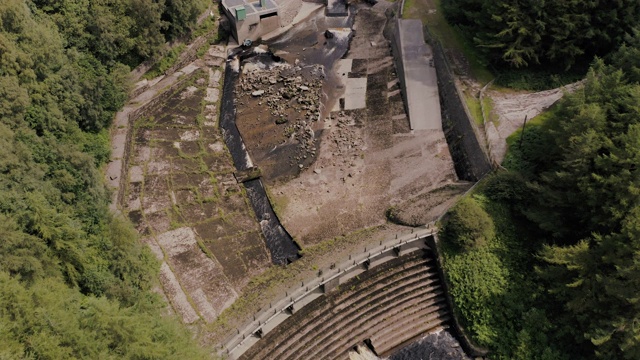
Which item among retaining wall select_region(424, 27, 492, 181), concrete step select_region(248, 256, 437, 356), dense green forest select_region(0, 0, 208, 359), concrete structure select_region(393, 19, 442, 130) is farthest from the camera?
concrete structure select_region(393, 19, 442, 130)

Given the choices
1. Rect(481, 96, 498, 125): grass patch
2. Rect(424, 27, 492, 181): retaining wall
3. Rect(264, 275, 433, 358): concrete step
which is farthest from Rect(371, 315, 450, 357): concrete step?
Rect(481, 96, 498, 125): grass patch

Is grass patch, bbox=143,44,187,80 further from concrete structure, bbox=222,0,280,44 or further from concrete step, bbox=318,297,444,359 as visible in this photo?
concrete step, bbox=318,297,444,359

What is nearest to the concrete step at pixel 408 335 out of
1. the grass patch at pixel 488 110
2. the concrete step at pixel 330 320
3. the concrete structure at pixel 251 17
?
the concrete step at pixel 330 320

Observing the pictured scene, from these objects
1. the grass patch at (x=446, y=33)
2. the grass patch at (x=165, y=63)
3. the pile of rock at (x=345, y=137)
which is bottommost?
the pile of rock at (x=345, y=137)

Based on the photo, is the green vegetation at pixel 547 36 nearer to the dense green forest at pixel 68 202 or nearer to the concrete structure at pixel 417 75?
the concrete structure at pixel 417 75

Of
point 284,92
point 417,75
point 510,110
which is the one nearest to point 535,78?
point 510,110

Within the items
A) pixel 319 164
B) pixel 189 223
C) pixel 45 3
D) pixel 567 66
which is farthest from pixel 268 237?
pixel 567 66

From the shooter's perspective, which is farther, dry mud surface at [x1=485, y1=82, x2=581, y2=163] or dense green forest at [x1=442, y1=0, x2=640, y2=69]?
dense green forest at [x1=442, y1=0, x2=640, y2=69]
